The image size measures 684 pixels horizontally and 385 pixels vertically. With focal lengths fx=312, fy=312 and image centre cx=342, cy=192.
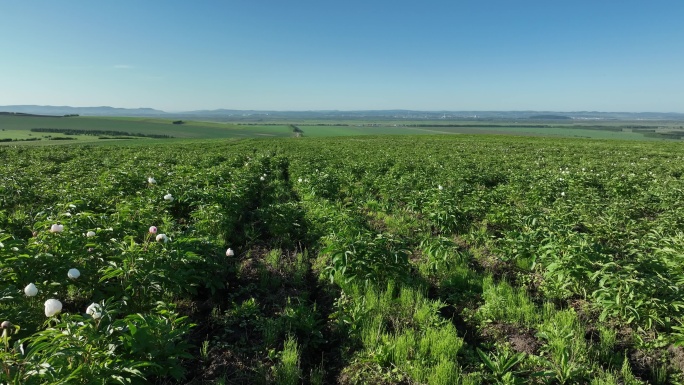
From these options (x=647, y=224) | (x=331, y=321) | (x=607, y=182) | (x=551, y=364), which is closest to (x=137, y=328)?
(x=331, y=321)

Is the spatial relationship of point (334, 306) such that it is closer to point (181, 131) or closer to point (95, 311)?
point (95, 311)

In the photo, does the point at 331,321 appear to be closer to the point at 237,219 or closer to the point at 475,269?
the point at 475,269

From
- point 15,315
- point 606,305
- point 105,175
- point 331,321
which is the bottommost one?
point 331,321

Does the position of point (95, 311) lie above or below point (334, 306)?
above

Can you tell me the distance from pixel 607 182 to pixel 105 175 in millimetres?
19477

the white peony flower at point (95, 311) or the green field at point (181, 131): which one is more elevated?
the green field at point (181, 131)

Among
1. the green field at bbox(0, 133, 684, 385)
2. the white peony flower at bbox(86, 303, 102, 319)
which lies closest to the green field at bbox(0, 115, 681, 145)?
the green field at bbox(0, 133, 684, 385)

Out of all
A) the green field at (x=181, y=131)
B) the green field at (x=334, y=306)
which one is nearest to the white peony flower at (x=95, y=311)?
the green field at (x=334, y=306)

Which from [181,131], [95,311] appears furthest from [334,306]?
[181,131]

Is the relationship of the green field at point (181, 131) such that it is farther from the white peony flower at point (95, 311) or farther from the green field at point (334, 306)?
the white peony flower at point (95, 311)

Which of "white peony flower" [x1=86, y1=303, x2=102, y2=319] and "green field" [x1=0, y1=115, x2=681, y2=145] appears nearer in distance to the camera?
"white peony flower" [x1=86, y1=303, x2=102, y2=319]

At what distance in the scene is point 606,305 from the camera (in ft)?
13.1

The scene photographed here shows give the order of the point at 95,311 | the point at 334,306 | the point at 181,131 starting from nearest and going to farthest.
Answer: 1. the point at 95,311
2. the point at 334,306
3. the point at 181,131

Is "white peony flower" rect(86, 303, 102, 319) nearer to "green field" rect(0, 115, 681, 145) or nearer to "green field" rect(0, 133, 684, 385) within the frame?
"green field" rect(0, 133, 684, 385)
